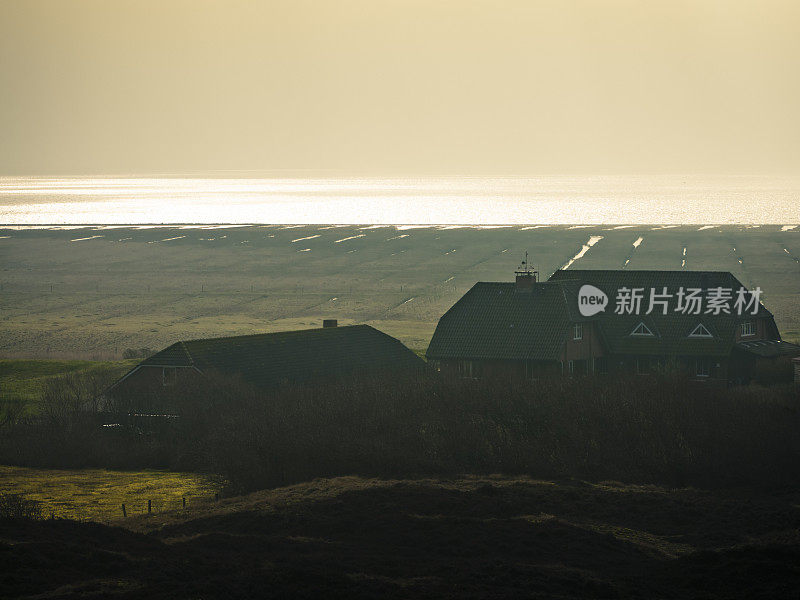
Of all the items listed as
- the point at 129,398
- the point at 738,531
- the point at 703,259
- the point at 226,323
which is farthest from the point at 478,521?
the point at 703,259

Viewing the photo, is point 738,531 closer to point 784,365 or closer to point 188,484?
point 188,484

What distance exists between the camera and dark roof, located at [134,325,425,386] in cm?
6500

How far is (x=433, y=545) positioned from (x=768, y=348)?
42.7 meters

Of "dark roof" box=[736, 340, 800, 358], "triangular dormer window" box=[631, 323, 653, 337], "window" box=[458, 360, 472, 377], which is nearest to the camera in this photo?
"window" box=[458, 360, 472, 377]

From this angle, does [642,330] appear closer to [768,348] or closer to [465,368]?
[768,348]

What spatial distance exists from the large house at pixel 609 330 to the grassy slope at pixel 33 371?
2396cm

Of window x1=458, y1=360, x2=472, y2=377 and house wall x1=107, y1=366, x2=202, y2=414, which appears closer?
house wall x1=107, y1=366, x2=202, y2=414

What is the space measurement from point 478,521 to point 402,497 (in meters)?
3.95

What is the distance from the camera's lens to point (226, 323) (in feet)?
381

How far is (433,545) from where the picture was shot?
38625 millimetres

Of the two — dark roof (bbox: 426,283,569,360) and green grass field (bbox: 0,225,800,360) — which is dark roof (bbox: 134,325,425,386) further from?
green grass field (bbox: 0,225,800,360)

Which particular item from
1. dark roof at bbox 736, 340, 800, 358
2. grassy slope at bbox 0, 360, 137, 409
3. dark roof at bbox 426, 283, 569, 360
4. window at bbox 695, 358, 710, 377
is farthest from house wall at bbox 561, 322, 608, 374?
grassy slope at bbox 0, 360, 137, 409

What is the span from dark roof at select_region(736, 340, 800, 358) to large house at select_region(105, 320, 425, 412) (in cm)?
2051

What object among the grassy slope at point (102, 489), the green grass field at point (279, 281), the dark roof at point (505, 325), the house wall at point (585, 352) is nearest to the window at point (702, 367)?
the house wall at point (585, 352)
